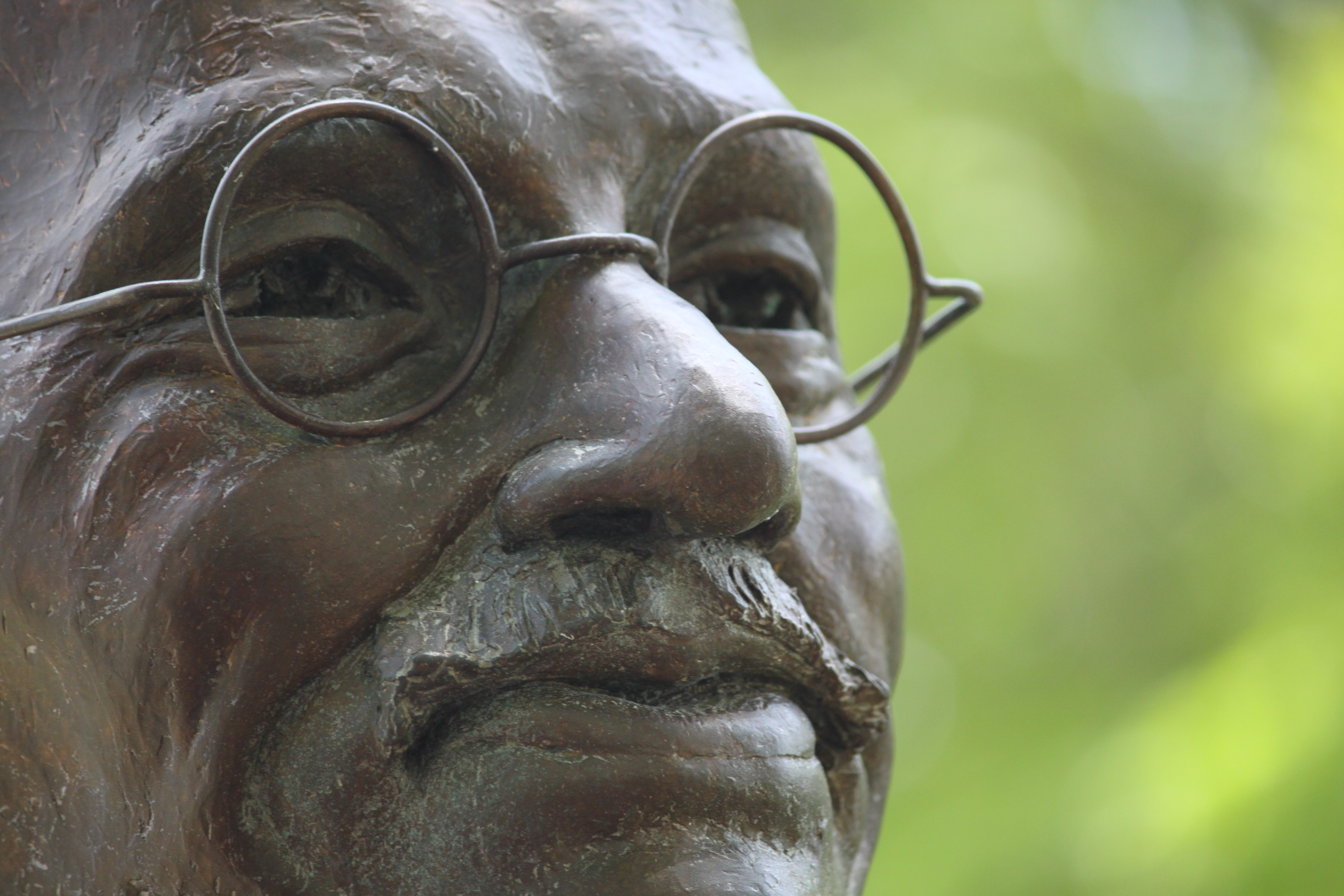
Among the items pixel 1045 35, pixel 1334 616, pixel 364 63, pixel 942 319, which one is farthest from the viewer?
pixel 1045 35

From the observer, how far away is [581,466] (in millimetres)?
1046

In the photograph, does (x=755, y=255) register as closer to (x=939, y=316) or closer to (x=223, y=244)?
(x=939, y=316)

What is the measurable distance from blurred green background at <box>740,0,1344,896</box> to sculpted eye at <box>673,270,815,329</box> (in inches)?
78.6

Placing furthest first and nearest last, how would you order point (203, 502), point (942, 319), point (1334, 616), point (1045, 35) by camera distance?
point (1045, 35) < point (1334, 616) < point (942, 319) < point (203, 502)

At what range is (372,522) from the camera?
1.05 m

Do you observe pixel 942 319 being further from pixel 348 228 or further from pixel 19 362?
pixel 19 362

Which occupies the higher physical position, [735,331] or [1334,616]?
[735,331]

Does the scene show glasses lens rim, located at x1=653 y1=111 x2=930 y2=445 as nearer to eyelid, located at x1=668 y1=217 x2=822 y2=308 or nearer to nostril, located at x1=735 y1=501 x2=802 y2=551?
eyelid, located at x1=668 y1=217 x2=822 y2=308

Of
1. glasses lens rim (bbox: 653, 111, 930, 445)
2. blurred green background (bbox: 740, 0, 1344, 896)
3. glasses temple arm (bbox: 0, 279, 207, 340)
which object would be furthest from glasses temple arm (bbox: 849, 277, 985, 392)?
blurred green background (bbox: 740, 0, 1344, 896)

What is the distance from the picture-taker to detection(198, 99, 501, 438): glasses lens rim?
1.01 m

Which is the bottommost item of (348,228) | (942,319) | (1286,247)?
(1286,247)

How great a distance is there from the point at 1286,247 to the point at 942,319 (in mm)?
2420

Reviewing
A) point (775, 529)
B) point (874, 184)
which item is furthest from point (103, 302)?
point (874, 184)

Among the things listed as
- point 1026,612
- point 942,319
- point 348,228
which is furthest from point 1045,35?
point 348,228
